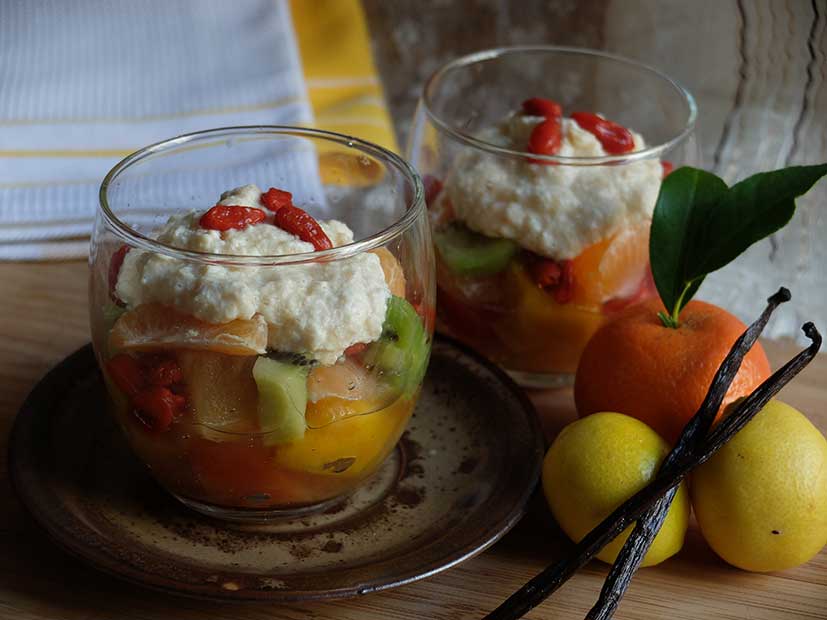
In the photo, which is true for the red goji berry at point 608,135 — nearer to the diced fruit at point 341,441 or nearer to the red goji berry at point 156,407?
the diced fruit at point 341,441

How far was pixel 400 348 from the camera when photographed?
1.16 m

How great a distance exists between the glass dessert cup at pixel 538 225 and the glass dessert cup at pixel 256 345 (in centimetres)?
22

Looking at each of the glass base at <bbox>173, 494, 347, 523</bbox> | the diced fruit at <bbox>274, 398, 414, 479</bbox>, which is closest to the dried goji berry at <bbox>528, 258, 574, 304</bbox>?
the diced fruit at <bbox>274, 398, 414, 479</bbox>

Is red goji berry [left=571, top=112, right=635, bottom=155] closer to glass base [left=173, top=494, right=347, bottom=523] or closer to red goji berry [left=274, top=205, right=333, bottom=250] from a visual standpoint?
red goji berry [left=274, top=205, right=333, bottom=250]

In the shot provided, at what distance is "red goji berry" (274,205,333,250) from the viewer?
1157 millimetres

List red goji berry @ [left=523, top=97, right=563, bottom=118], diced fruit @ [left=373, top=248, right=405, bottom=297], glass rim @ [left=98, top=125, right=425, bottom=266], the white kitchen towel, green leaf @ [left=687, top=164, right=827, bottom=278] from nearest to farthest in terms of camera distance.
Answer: glass rim @ [left=98, top=125, right=425, bottom=266], diced fruit @ [left=373, top=248, right=405, bottom=297], green leaf @ [left=687, top=164, right=827, bottom=278], red goji berry @ [left=523, top=97, right=563, bottom=118], the white kitchen towel

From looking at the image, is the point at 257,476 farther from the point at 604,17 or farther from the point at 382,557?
the point at 604,17

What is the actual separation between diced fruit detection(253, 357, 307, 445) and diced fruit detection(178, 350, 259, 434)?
0.01 m

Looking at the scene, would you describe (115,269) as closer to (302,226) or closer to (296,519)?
(302,226)

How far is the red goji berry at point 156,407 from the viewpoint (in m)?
1.09

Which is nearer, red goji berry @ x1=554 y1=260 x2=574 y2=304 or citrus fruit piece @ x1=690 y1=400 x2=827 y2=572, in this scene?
citrus fruit piece @ x1=690 y1=400 x2=827 y2=572

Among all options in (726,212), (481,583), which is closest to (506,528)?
(481,583)

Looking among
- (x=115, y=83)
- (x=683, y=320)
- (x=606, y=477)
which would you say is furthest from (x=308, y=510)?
(x=115, y=83)

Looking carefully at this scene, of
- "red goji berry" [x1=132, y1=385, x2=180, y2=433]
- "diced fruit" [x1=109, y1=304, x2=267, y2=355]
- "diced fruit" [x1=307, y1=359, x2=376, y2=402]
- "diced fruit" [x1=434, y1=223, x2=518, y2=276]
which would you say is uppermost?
"diced fruit" [x1=109, y1=304, x2=267, y2=355]
